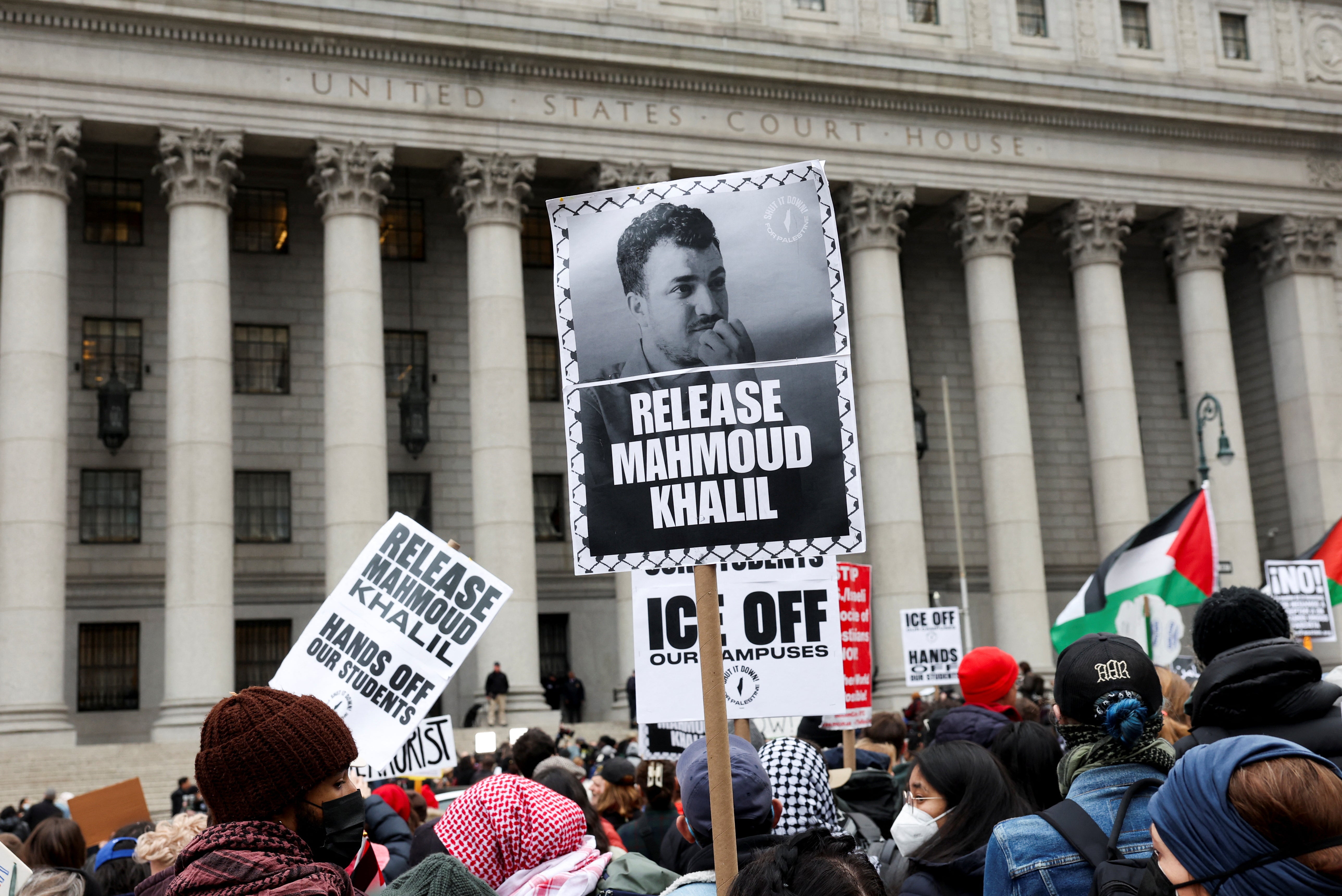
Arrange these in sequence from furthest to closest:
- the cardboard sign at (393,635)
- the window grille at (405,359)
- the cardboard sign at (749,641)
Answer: the window grille at (405,359) < the cardboard sign at (393,635) < the cardboard sign at (749,641)

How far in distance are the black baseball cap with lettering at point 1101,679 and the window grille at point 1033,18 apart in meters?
37.4

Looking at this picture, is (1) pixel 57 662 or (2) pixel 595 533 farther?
(1) pixel 57 662

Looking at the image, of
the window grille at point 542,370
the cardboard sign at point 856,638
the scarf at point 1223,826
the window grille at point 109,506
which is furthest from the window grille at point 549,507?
the scarf at point 1223,826

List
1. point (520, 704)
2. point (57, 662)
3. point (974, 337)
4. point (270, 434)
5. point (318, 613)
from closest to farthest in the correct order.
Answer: point (318, 613) → point (57, 662) → point (520, 704) → point (270, 434) → point (974, 337)

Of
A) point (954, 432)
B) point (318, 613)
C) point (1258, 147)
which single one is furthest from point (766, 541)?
point (1258, 147)

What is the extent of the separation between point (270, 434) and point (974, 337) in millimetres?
18765

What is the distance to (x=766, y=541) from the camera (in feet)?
20.5

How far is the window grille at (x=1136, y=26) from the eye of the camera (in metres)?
40.3

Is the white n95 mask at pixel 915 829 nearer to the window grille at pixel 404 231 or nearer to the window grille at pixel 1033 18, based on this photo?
the window grille at pixel 404 231

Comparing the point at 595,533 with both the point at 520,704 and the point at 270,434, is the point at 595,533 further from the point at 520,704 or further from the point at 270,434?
the point at 270,434

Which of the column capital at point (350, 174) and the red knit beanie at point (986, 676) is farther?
the column capital at point (350, 174)

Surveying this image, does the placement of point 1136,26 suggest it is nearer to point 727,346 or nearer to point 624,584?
point 624,584

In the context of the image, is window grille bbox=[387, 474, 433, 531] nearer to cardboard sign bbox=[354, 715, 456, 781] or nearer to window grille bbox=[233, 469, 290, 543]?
window grille bbox=[233, 469, 290, 543]

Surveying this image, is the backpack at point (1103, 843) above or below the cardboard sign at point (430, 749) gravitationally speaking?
above
